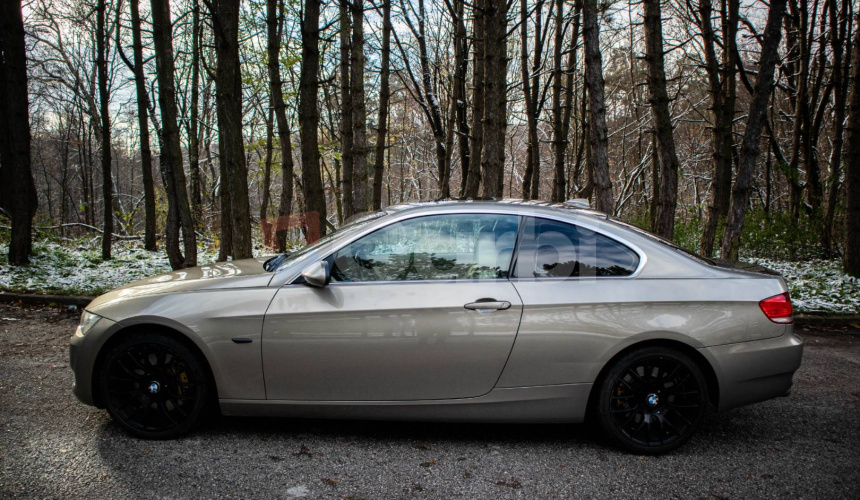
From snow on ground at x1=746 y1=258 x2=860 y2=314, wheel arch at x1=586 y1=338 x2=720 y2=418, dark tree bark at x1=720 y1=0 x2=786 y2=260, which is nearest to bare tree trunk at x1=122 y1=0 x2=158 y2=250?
wheel arch at x1=586 y1=338 x2=720 y2=418

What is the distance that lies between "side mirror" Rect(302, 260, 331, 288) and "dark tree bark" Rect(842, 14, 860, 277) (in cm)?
991

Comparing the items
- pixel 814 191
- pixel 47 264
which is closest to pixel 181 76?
pixel 47 264

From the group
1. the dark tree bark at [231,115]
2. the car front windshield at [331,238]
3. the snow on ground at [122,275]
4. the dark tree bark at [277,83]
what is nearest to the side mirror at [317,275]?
the car front windshield at [331,238]

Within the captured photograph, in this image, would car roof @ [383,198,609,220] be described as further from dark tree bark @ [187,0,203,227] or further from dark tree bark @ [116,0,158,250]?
dark tree bark @ [187,0,203,227]

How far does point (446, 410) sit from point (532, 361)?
610 mm

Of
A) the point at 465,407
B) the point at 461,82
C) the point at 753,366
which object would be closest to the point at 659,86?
the point at 753,366

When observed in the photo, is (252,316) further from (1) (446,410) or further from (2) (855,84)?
(2) (855,84)

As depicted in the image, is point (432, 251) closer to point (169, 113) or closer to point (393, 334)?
point (393, 334)

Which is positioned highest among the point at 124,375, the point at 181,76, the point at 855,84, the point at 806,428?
A: the point at 181,76

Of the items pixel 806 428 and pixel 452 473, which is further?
pixel 806 428

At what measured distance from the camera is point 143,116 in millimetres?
11969

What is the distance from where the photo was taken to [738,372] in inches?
131

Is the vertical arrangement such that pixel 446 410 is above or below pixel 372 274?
below

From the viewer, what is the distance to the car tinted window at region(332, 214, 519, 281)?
3.43 metres
